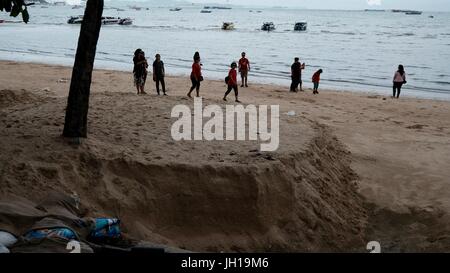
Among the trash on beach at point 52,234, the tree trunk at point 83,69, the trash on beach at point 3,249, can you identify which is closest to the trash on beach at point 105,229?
the trash on beach at point 52,234

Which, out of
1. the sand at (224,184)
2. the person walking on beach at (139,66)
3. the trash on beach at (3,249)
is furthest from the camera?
the person walking on beach at (139,66)

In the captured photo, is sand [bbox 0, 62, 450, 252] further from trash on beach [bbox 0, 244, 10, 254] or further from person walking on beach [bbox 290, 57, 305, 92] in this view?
person walking on beach [bbox 290, 57, 305, 92]

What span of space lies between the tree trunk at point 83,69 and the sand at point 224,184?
0.30m

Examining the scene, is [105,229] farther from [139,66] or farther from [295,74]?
[295,74]

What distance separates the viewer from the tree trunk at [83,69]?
6.96 metres

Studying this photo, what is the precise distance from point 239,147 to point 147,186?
1894 millimetres

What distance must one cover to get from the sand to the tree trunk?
0.30 meters

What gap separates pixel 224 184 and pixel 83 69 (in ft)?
8.68

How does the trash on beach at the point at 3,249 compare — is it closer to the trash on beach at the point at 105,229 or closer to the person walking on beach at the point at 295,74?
the trash on beach at the point at 105,229

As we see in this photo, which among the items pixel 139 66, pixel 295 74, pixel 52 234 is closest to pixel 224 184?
pixel 52 234
